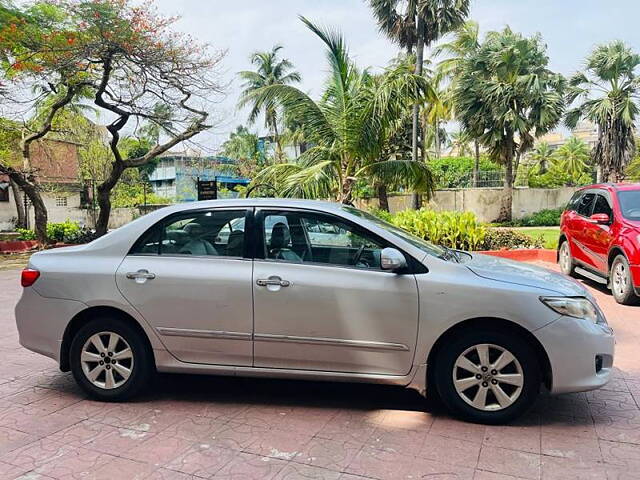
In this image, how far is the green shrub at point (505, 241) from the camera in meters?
11.6

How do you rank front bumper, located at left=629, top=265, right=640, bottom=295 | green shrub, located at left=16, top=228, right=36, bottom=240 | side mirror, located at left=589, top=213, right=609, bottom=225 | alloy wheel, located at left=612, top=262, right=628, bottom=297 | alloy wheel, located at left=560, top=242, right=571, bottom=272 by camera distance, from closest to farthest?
front bumper, located at left=629, top=265, right=640, bottom=295 → alloy wheel, located at left=612, top=262, right=628, bottom=297 → side mirror, located at left=589, top=213, right=609, bottom=225 → alloy wheel, located at left=560, top=242, right=571, bottom=272 → green shrub, located at left=16, top=228, right=36, bottom=240

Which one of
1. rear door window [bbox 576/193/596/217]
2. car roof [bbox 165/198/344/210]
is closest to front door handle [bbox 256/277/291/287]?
car roof [bbox 165/198/344/210]

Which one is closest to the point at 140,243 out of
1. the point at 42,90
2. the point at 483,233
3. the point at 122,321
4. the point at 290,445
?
the point at 122,321

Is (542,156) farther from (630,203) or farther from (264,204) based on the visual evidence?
(264,204)

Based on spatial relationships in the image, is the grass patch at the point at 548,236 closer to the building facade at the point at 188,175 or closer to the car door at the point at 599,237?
the car door at the point at 599,237

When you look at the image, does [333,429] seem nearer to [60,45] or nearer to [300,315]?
[300,315]

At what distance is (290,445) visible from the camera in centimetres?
328

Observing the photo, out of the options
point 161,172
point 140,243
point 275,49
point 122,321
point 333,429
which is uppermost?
point 275,49

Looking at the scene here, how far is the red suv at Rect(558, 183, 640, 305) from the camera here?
23.2 feet

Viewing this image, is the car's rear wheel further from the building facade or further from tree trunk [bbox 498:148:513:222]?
the building facade

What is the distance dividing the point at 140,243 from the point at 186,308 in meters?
0.69

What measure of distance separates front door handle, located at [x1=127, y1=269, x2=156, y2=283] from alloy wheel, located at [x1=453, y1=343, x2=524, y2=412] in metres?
2.36

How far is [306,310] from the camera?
3693 mm

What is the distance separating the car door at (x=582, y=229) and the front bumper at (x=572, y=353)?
538 cm
